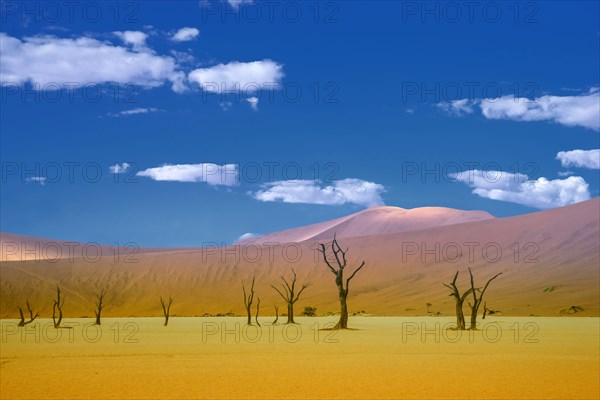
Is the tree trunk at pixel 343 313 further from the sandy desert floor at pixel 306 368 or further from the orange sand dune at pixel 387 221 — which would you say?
the orange sand dune at pixel 387 221

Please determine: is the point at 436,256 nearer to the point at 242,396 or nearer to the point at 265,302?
the point at 265,302

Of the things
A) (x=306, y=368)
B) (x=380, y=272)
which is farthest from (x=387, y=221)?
(x=306, y=368)

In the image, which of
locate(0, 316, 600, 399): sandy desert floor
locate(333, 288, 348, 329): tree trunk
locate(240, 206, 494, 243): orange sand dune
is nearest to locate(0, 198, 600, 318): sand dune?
locate(333, 288, 348, 329): tree trunk

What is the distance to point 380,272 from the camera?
3378 inches

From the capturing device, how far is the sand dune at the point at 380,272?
68375mm

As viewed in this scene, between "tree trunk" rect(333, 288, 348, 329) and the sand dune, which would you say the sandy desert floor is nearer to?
"tree trunk" rect(333, 288, 348, 329)

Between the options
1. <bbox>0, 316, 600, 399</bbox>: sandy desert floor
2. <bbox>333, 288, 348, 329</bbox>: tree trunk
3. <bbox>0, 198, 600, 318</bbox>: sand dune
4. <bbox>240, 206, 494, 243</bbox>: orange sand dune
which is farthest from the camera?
<bbox>240, 206, 494, 243</bbox>: orange sand dune

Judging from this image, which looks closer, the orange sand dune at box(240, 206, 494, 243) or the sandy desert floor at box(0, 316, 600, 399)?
the sandy desert floor at box(0, 316, 600, 399)

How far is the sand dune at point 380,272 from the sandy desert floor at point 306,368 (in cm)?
3735

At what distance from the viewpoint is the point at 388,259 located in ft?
296

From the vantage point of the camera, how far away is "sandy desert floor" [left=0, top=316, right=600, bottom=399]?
13094 mm

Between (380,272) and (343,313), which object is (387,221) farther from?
(343,313)

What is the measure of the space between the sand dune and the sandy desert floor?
37354 millimetres

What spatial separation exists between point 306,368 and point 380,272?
69.8 metres
